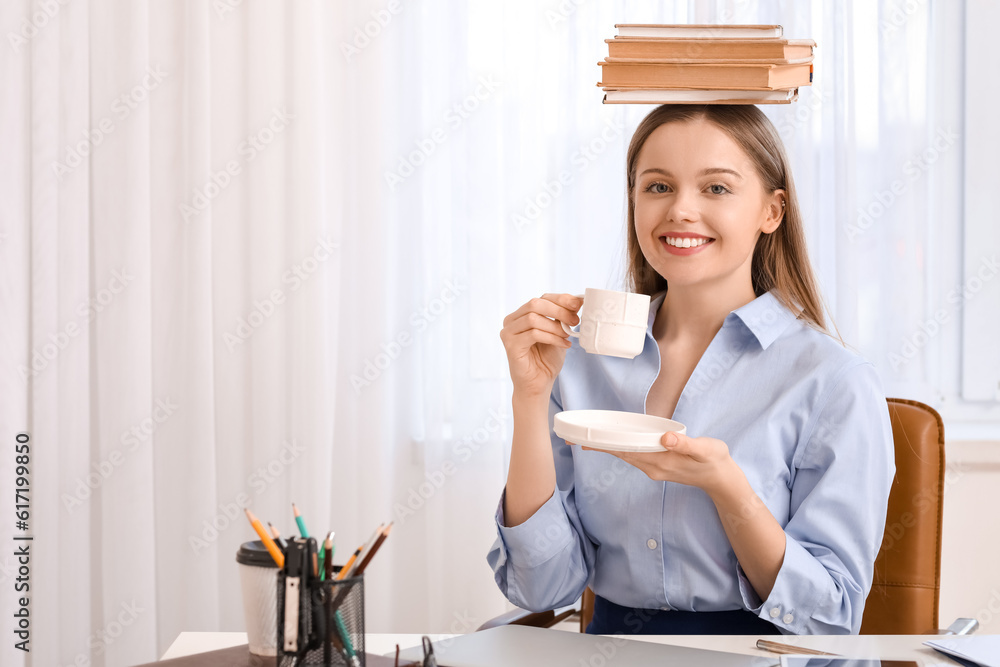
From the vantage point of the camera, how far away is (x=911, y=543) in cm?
138

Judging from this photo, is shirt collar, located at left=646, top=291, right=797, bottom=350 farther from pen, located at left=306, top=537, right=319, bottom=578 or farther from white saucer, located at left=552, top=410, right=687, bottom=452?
pen, located at left=306, top=537, right=319, bottom=578

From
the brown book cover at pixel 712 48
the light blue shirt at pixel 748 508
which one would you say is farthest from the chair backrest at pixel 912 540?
the brown book cover at pixel 712 48

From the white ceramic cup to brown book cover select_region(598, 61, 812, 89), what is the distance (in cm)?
36

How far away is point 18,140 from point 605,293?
1842 mm

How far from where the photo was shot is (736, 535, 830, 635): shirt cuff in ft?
3.77

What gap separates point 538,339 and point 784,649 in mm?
519

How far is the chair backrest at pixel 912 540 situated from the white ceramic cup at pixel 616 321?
0.61 m

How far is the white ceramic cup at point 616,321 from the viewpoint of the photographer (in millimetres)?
1094

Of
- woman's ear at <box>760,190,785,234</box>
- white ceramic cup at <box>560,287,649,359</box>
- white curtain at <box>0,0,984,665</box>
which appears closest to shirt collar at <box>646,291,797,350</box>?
woman's ear at <box>760,190,785,234</box>

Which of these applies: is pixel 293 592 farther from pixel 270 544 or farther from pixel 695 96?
pixel 695 96

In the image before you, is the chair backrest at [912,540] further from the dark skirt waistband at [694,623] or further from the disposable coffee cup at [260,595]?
the disposable coffee cup at [260,595]

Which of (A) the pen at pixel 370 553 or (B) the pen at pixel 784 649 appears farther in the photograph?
(B) the pen at pixel 784 649

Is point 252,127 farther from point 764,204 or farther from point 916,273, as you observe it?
point 916,273

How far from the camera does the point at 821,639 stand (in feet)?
3.46
